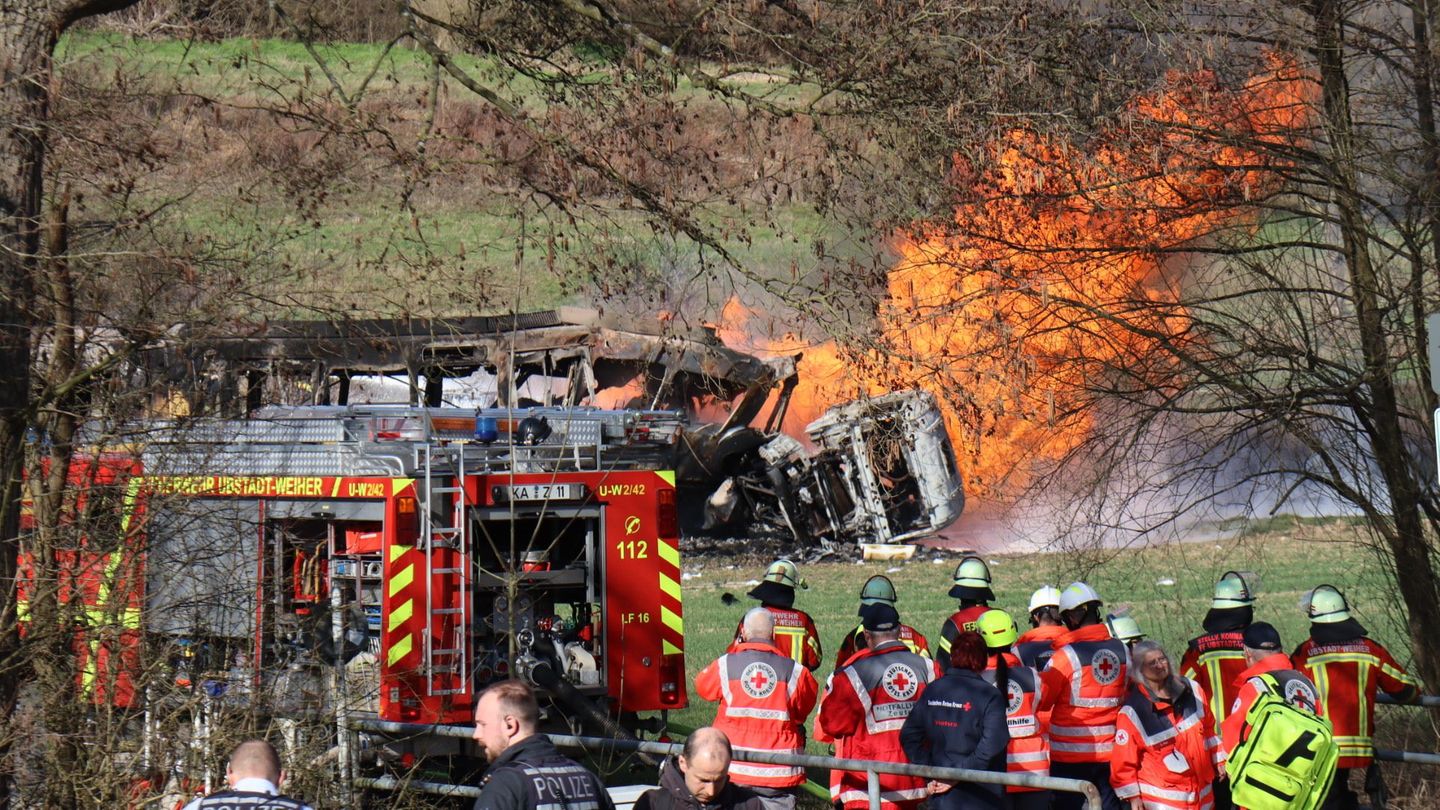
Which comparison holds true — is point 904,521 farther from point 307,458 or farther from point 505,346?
point 307,458

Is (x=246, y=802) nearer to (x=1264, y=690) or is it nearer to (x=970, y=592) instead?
(x=1264, y=690)

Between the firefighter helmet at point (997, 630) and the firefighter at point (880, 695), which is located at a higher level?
the firefighter helmet at point (997, 630)

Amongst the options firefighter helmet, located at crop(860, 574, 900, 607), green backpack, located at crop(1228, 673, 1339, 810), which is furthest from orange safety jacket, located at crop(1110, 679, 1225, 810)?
firefighter helmet, located at crop(860, 574, 900, 607)

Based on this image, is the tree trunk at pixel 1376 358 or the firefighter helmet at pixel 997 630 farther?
the tree trunk at pixel 1376 358

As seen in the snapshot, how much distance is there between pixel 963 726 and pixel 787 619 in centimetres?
172

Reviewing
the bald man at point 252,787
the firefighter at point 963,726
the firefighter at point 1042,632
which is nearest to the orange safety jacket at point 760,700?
the firefighter at point 963,726

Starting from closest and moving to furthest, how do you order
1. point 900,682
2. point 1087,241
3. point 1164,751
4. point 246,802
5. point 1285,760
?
1. point 246,802
2. point 1285,760
3. point 1164,751
4. point 900,682
5. point 1087,241

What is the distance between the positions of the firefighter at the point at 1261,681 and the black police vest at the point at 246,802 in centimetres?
387

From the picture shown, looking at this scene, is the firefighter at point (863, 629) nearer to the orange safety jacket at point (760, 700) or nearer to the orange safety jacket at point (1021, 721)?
the orange safety jacket at point (760, 700)

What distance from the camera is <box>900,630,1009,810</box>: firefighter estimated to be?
5.93 meters

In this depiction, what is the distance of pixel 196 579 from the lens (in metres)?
7.14

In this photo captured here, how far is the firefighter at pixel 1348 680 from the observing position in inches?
274

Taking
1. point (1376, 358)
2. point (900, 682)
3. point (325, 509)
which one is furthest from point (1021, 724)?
point (325, 509)

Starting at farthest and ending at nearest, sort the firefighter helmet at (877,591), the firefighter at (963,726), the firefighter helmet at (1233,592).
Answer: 1. the firefighter helmet at (1233,592)
2. the firefighter helmet at (877,591)
3. the firefighter at (963,726)
